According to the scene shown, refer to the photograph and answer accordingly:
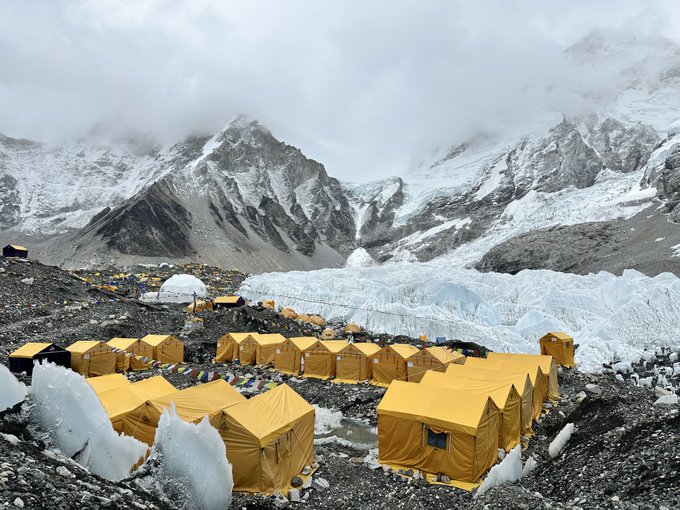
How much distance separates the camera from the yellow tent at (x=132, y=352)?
21.0m

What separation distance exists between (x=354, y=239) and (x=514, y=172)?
6787cm

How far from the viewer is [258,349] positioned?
22938mm

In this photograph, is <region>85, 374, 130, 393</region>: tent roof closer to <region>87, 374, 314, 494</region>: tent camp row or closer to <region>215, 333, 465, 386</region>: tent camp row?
<region>87, 374, 314, 494</region>: tent camp row

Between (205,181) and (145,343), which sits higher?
(205,181)

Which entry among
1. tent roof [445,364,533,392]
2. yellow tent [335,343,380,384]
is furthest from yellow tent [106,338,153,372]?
tent roof [445,364,533,392]

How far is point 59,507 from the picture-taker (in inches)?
187

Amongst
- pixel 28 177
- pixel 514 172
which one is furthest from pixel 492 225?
pixel 28 177

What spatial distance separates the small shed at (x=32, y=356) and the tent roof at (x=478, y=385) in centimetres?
1421

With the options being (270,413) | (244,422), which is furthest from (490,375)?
(244,422)

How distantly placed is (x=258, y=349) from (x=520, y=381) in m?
13.6

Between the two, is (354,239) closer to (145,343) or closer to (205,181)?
(205,181)

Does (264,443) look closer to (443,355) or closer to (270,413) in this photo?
(270,413)

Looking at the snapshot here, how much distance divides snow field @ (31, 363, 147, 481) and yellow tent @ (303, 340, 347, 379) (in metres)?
13.5

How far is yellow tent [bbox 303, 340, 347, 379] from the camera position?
67.7 ft
